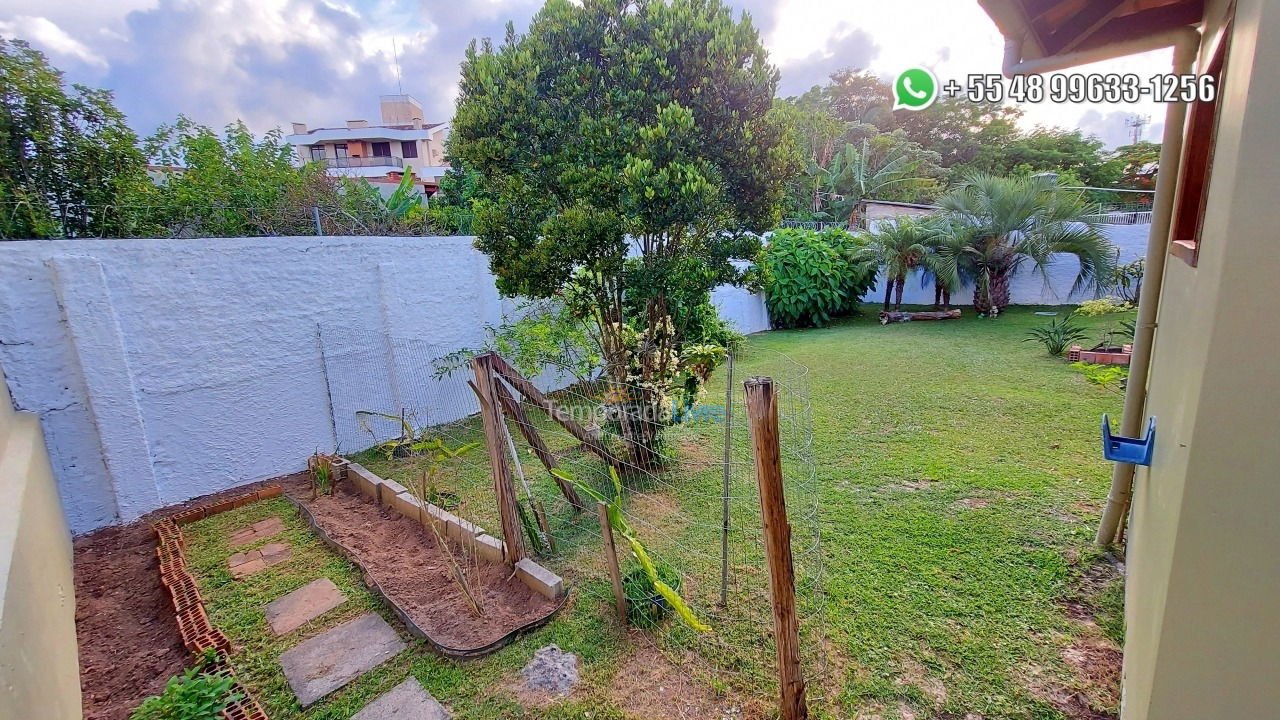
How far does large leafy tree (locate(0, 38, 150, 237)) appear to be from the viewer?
3.54m

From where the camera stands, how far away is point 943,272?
33.6 feet

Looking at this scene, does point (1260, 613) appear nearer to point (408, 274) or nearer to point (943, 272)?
point (408, 274)

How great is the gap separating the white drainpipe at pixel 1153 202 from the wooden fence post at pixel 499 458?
320 centimetres

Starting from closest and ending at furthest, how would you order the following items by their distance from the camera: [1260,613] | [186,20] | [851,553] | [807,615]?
[1260,613], [807,615], [851,553], [186,20]

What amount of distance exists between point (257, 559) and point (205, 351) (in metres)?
2.02

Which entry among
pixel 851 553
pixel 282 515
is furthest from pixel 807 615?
pixel 282 515

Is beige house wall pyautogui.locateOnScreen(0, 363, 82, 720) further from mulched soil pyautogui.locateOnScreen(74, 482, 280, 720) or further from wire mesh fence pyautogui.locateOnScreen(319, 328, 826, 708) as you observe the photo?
wire mesh fence pyautogui.locateOnScreen(319, 328, 826, 708)

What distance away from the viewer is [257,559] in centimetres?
350

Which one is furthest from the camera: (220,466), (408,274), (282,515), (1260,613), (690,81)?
(408,274)

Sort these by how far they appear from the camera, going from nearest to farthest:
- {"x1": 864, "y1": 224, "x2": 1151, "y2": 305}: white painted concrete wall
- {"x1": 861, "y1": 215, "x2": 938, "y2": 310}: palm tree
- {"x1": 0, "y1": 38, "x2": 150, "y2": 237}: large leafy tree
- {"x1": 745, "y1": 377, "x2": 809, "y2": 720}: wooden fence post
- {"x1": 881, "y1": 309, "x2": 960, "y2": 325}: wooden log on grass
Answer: {"x1": 745, "y1": 377, "x2": 809, "y2": 720}: wooden fence post → {"x1": 0, "y1": 38, "x2": 150, "y2": 237}: large leafy tree → {"x1": 861, "y1": 215, "x2": 938, "y2": 310}: palm tree → {"x1": 881, "y1": 309, "x2": 960, "y2": 325}: wooden log on grass → {"x1": 864, "y1": 224, "x2": 1151, "y2": 305}: white painted concrete wall

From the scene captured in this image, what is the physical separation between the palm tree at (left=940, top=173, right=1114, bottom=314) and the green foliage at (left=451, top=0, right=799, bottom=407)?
318 inches

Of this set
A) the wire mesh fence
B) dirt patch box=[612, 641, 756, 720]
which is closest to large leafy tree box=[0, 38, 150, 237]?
the wire mesh fence

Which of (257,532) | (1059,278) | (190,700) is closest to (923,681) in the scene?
(190,700)

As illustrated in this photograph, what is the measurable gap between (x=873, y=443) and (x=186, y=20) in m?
9.59
